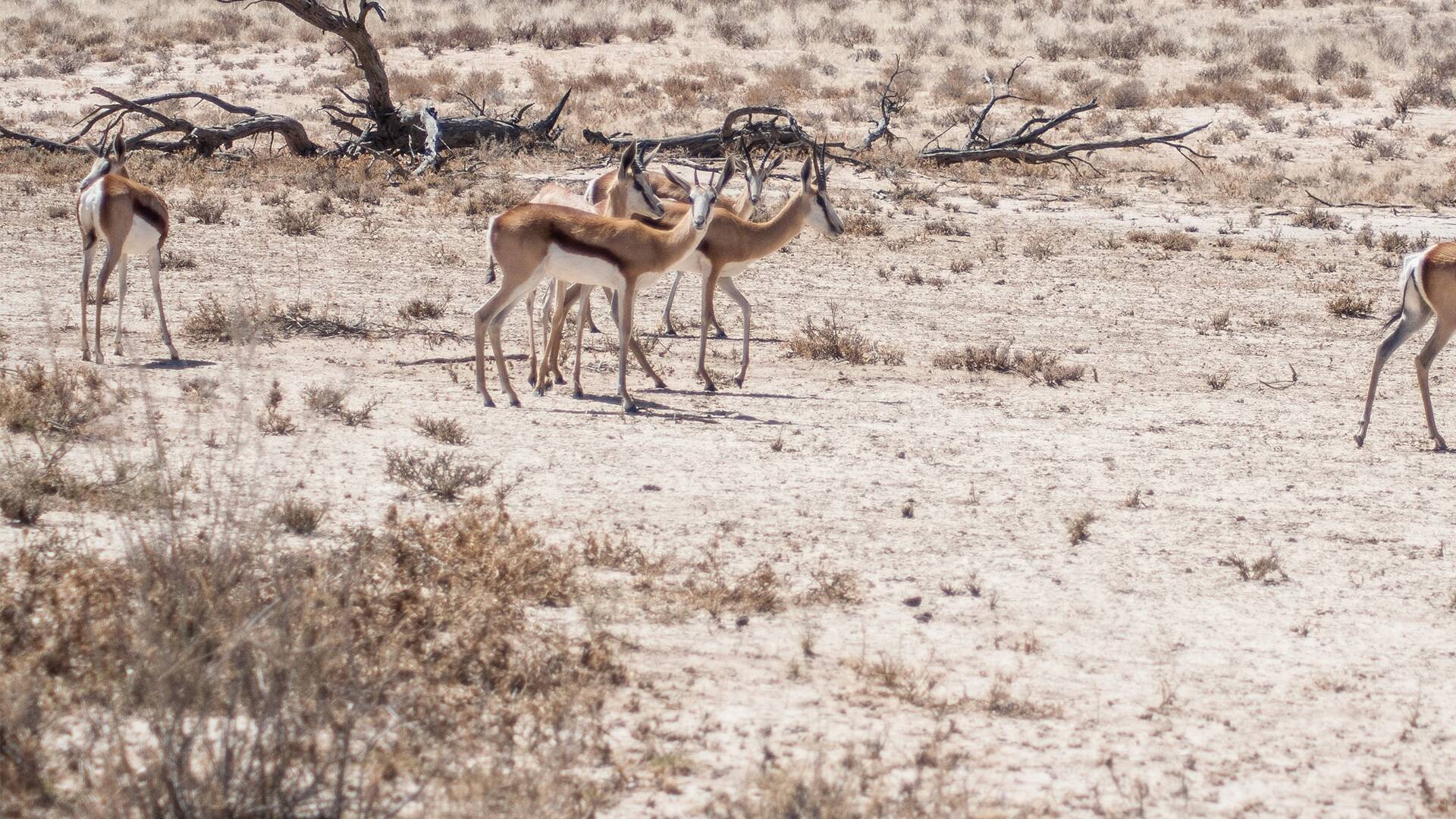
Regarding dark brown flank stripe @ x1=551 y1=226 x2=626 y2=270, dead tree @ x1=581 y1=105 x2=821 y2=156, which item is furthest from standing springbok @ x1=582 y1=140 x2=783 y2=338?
dead tree @ x1=581 y1=105 x2=821 y2=156

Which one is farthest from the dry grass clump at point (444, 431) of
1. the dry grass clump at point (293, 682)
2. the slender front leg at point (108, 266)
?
the slender front leg at point (108, 266)

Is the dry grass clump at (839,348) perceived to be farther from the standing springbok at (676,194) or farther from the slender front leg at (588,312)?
the slender front leg at (588,312)

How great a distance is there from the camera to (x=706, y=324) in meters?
10.8

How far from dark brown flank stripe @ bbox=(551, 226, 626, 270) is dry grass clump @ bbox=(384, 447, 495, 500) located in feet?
7.59

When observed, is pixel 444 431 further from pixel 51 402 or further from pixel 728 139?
pixel 728 139

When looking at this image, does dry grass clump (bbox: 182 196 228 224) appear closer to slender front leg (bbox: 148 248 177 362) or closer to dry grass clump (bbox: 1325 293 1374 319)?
slender front leg (bbox: 148 248 177 362)

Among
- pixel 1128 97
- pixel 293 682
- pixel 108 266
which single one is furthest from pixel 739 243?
pixel 1128 97

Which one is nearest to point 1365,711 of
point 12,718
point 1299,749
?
point 1299,749

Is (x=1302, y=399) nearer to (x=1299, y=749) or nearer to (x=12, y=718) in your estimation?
(x=1299, y=749)

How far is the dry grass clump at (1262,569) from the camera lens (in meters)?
6.96

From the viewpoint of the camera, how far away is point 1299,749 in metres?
5.17

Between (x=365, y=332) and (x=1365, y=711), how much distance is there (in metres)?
8.37

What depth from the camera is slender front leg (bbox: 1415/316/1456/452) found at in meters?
9.66

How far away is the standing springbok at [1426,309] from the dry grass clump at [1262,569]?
3038 mm
